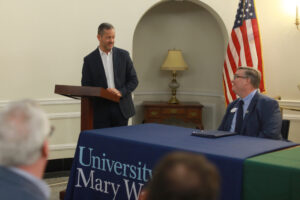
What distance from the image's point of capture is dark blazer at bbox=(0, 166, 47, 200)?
1.18 metres

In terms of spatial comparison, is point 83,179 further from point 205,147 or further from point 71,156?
point 71,156

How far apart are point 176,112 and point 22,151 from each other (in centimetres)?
563

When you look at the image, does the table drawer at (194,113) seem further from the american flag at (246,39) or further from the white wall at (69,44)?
the white wall at (69,44)

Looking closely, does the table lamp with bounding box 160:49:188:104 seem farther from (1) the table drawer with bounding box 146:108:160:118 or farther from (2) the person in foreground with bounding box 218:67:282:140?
(2) the person in foreground with bounding box 218:67:282:140

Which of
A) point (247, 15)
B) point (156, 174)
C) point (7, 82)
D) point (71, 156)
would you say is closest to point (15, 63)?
point (7, 82)

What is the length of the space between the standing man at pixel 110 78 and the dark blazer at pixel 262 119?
4.01 ft

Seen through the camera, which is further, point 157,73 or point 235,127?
point 157,73

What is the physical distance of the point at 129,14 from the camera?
5883 mm

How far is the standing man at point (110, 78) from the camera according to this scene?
4.34 m

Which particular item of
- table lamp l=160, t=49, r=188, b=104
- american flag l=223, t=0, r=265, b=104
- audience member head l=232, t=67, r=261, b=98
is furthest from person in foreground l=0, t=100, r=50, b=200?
table lamp l=160, t=49, r=188, b=104

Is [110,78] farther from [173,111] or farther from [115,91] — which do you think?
[173,111]

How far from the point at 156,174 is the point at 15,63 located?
180 inches

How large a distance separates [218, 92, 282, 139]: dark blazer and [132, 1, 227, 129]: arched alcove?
343 cm

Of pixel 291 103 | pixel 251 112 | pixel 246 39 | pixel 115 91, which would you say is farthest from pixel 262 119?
pixel 291 103
